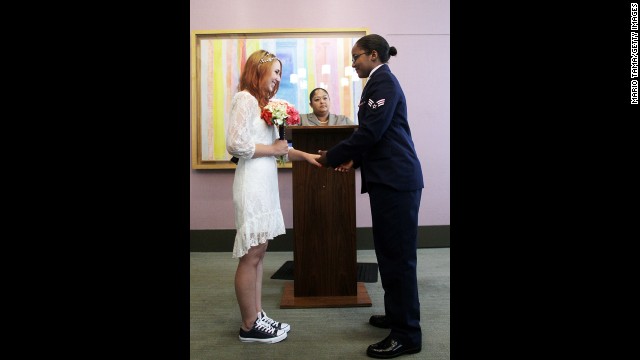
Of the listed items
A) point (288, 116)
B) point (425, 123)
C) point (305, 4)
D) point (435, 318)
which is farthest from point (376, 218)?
point (305, 4)

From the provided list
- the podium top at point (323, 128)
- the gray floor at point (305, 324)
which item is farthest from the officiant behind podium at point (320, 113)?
the gray floor at point (305, 324)

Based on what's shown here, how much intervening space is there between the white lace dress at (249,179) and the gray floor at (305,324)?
0.59 metres

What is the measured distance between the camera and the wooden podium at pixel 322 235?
3305 millimetres

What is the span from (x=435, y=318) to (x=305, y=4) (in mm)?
4012

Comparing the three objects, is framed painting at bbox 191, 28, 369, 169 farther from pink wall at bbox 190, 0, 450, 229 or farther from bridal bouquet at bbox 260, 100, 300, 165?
bridal bouquet at bbox 260, 100, 300, 165

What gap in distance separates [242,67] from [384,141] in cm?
338

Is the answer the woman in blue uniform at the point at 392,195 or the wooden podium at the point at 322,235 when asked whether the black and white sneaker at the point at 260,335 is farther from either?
the wooden podium at the point at 322,235

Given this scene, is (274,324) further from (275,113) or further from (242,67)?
(242,67)

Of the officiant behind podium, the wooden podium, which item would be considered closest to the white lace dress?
the wooden podium

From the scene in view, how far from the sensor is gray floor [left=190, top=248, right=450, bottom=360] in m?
2.37

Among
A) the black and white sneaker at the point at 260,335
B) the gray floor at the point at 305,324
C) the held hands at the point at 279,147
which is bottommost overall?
the gray floor at the point at 305,324

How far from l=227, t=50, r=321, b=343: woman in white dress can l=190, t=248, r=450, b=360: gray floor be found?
0.48 feet
